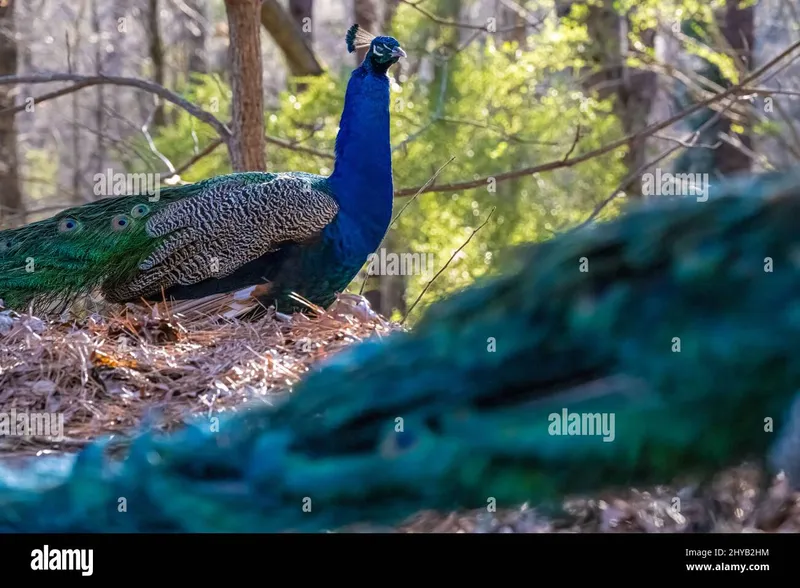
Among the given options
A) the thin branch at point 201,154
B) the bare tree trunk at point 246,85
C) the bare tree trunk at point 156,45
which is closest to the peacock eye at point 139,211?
the bare tree trunk at point 246,85

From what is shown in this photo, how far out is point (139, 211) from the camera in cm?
554

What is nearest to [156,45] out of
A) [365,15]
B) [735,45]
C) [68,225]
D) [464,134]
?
[365,15]

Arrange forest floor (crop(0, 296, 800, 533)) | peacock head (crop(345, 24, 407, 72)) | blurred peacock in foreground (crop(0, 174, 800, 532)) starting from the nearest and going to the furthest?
blurred peacock in foreground (crop(0, 174, 800, 532)) → forest floor (crop(0, 296, 800, 533)) → peacock head (crop(345, 24, 407, 72))

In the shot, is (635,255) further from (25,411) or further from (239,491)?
(25,411)

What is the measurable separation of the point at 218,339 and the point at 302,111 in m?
6.46

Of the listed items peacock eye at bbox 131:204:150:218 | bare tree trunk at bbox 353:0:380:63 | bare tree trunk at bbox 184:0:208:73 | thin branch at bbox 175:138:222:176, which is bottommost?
peacock eye at bbox 131:204:150:218

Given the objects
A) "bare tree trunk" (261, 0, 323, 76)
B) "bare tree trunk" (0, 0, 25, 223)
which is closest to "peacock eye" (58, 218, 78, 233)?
"bare tree trunk" (261, 0, 323, 76)

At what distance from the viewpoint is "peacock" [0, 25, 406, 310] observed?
212 inches

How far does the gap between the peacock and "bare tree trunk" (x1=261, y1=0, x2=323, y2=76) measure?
5.90 m

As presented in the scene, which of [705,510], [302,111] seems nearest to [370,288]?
[302,111]

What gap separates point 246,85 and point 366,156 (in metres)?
1.19

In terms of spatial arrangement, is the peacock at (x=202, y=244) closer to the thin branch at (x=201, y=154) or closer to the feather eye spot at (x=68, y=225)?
the feather eye spot at (x=68, y=225)

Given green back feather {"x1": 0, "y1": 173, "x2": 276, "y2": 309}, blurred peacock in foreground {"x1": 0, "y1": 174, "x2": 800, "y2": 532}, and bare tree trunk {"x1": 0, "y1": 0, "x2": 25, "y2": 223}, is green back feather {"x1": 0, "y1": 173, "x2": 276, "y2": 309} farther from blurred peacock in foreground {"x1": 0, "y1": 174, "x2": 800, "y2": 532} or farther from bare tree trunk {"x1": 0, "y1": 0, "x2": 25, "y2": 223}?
bare tree trunk {"x1": 0, "y1": 0, "x2": 25, "y2": 223}

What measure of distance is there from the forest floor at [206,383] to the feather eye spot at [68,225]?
610mm
